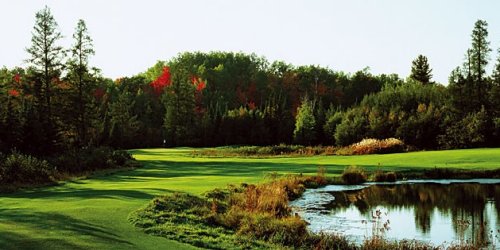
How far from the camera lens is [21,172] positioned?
1014 inches

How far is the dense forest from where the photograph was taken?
48344 millimetres

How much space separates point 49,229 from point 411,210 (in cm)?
1512

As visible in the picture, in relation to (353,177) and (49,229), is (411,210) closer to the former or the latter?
(353,177)

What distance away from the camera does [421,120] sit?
203 ft

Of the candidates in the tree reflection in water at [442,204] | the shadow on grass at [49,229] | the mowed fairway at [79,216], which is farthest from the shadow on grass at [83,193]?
the tree reflection in water at [442,204]

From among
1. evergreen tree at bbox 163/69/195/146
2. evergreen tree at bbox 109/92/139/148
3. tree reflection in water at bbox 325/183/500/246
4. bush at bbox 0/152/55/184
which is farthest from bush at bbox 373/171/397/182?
evergreen tree at bbox 163/69/195/146

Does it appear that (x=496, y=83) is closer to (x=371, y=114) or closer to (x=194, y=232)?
(x=371, y=114)

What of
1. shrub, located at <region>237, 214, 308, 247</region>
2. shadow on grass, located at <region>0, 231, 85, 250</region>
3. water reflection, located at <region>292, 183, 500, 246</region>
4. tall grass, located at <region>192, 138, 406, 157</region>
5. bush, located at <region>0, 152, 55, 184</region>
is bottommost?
water reflection, located at <region>292, 183, 500, 246</region>

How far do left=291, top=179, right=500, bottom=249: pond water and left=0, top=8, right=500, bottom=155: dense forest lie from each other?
68.3ft

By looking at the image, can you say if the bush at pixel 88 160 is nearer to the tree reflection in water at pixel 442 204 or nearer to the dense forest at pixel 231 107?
the dense forest at pixel 231 107

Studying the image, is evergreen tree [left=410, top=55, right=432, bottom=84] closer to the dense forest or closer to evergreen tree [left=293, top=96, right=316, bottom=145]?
the dense forest

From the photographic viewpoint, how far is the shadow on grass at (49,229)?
11797 mm

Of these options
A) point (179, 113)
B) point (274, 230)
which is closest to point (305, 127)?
point (179, 113)

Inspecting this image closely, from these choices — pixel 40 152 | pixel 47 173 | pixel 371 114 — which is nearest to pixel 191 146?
pixel 371 114
